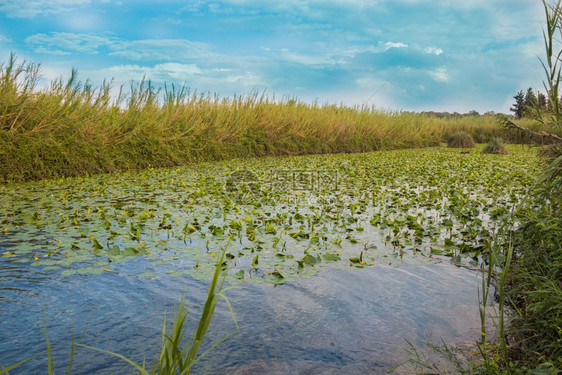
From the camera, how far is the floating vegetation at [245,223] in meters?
5.17

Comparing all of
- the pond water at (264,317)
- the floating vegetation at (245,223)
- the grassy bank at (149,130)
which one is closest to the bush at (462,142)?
the grassy bank at (149,130)

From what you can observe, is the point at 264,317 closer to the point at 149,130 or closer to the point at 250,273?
the point at 250,273

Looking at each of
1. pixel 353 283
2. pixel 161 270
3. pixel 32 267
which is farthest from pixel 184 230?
pixel 353 283

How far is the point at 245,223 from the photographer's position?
6934 mm

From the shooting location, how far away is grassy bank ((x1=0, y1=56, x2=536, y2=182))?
36.4ft

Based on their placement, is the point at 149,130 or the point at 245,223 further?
the point at 149,130

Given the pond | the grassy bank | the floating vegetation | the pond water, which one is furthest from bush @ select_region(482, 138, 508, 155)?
the pond water

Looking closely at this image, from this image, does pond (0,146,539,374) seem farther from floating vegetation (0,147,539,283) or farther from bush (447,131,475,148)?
bush (447,131,475,148)

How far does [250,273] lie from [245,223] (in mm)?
2227

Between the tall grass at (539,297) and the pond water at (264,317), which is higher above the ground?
the tall grass at (539,297)

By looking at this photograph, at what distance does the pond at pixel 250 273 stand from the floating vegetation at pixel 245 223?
3cm

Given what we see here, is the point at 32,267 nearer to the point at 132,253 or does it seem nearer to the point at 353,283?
the point at 132,253

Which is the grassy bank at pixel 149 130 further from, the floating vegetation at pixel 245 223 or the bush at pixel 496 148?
the bush at pixel 496 148

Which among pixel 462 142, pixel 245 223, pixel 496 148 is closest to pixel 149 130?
pixel 245 223
